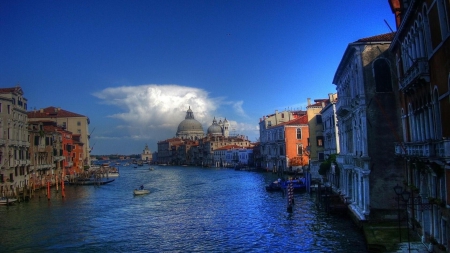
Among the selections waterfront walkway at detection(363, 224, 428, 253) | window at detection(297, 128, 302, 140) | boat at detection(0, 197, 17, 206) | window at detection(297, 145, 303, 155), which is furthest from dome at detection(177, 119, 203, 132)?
waterfront walkway at detection(363, 224, 428, 253)

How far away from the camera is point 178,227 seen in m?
19.4

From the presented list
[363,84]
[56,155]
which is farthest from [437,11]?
[56,155]

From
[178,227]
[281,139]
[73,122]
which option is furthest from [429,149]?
[73,122]

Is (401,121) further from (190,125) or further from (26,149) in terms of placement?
A: (190,125)

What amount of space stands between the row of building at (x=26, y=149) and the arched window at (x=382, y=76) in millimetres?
25574

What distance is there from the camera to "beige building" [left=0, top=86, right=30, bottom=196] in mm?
29609

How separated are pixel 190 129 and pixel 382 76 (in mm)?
138687

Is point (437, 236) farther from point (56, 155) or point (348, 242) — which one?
point (56, 155)

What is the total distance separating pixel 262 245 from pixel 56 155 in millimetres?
35417

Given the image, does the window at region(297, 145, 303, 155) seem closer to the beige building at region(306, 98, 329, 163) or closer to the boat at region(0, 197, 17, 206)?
the beige building at region(306, 98, 329, 163)

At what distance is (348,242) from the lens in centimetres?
1477

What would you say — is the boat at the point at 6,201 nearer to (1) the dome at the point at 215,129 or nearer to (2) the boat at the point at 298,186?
(2) the boat at the point at 298,186

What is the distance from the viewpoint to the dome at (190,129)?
15150 cm

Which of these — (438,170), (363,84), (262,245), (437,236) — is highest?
(363,84)
